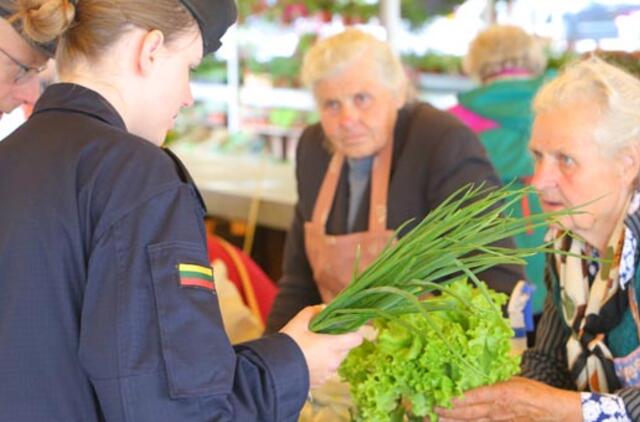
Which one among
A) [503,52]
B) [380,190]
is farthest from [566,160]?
[503,52]

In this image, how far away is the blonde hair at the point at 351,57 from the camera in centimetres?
303

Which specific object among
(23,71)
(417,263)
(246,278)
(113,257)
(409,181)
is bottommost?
(246,278)

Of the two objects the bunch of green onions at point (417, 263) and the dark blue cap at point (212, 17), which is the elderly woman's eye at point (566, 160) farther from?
the dark blue cap at point (212, 17)

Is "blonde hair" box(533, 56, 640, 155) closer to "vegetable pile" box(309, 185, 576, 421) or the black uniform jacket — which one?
"vegetable pile" box(309, 185, 576, 421)

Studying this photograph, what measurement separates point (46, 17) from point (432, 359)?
909mm

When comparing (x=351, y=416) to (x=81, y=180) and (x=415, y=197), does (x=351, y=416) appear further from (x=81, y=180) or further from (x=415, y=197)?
(x=415, y=197)

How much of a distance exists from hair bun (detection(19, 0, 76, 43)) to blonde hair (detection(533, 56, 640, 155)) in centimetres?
115

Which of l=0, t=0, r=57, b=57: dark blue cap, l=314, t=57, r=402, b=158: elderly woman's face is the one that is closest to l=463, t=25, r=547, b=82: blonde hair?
l=314, t=57, r=402, b=158: elderly woman's face

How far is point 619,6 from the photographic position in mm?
7254

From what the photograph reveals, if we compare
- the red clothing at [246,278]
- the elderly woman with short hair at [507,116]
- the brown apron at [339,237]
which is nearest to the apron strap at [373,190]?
the brown apron at [339,237]

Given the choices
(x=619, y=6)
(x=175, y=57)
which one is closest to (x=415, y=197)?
(x=175, y=57)

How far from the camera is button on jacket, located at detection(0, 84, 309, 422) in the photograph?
4.68ft

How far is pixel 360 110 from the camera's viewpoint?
3047mm

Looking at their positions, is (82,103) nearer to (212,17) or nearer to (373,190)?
(212,17)
